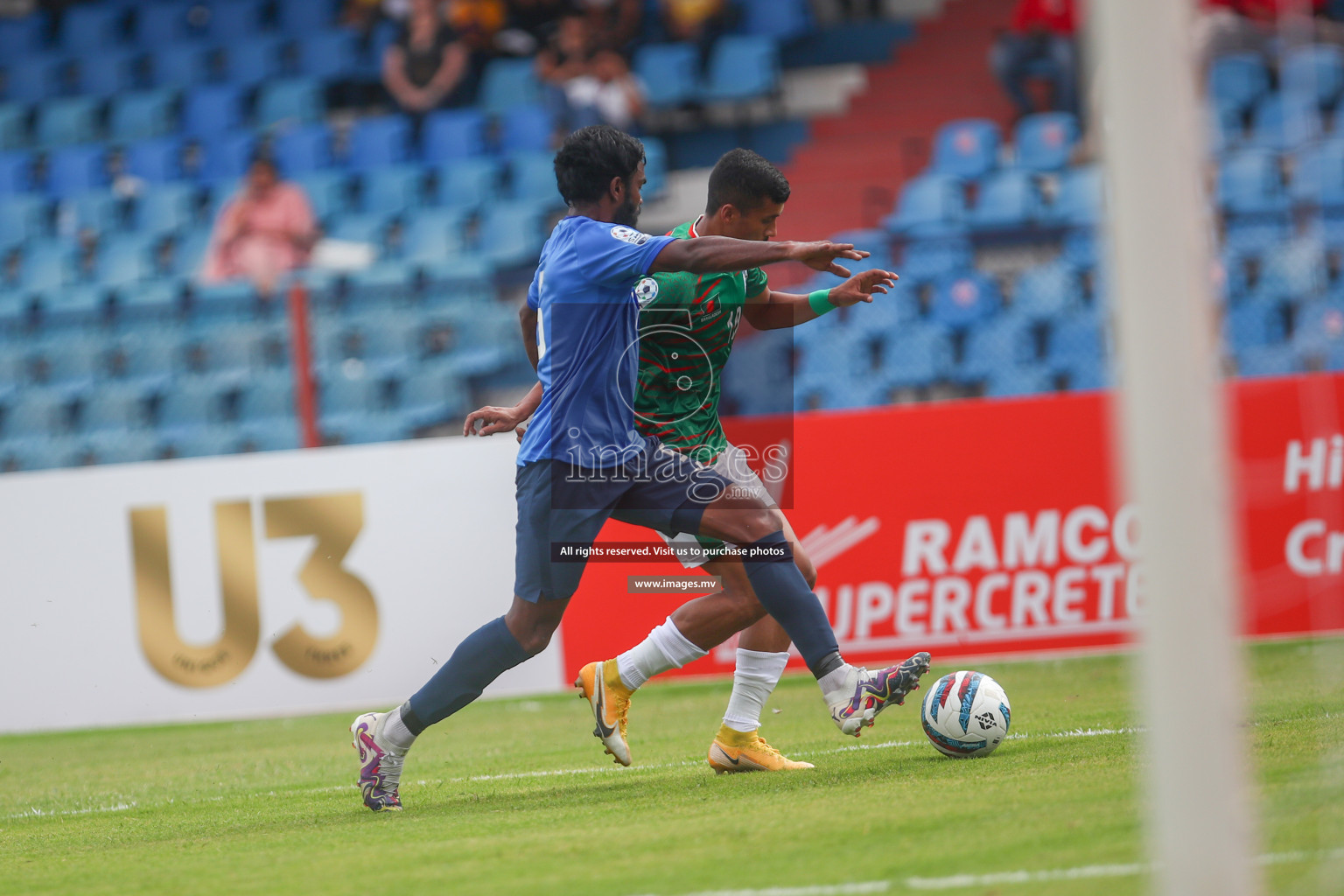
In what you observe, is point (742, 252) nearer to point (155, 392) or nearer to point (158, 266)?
point (155, 392)

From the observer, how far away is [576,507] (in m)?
4.84

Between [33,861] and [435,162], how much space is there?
11026 mm

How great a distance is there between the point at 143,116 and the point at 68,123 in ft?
2.84

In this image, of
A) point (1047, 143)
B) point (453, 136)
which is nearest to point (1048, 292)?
point (1047, 143)

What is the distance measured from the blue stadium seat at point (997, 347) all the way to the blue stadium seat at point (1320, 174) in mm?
2168

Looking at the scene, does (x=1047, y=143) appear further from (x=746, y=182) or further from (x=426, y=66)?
(x=746, y=182)

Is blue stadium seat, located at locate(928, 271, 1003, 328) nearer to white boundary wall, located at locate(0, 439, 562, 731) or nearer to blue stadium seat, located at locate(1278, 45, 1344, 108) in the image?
white boundary wall, located at locate(0, 439, 562, 731)

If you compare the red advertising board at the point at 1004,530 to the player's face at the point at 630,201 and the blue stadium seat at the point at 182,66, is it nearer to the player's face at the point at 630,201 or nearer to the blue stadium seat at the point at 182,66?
the player's face at the point at 630,201

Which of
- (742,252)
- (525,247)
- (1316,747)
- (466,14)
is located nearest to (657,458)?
(742,252)

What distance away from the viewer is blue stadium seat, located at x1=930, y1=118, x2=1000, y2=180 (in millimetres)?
13117

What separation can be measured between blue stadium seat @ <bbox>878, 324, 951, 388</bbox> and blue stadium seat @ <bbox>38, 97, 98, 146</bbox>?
10263 millimetres

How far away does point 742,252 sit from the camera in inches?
181

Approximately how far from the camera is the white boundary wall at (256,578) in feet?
28.3

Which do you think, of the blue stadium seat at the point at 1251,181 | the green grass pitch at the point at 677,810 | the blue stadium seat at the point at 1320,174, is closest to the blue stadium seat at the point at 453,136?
the blue stadium seat at the point at 1251,181
